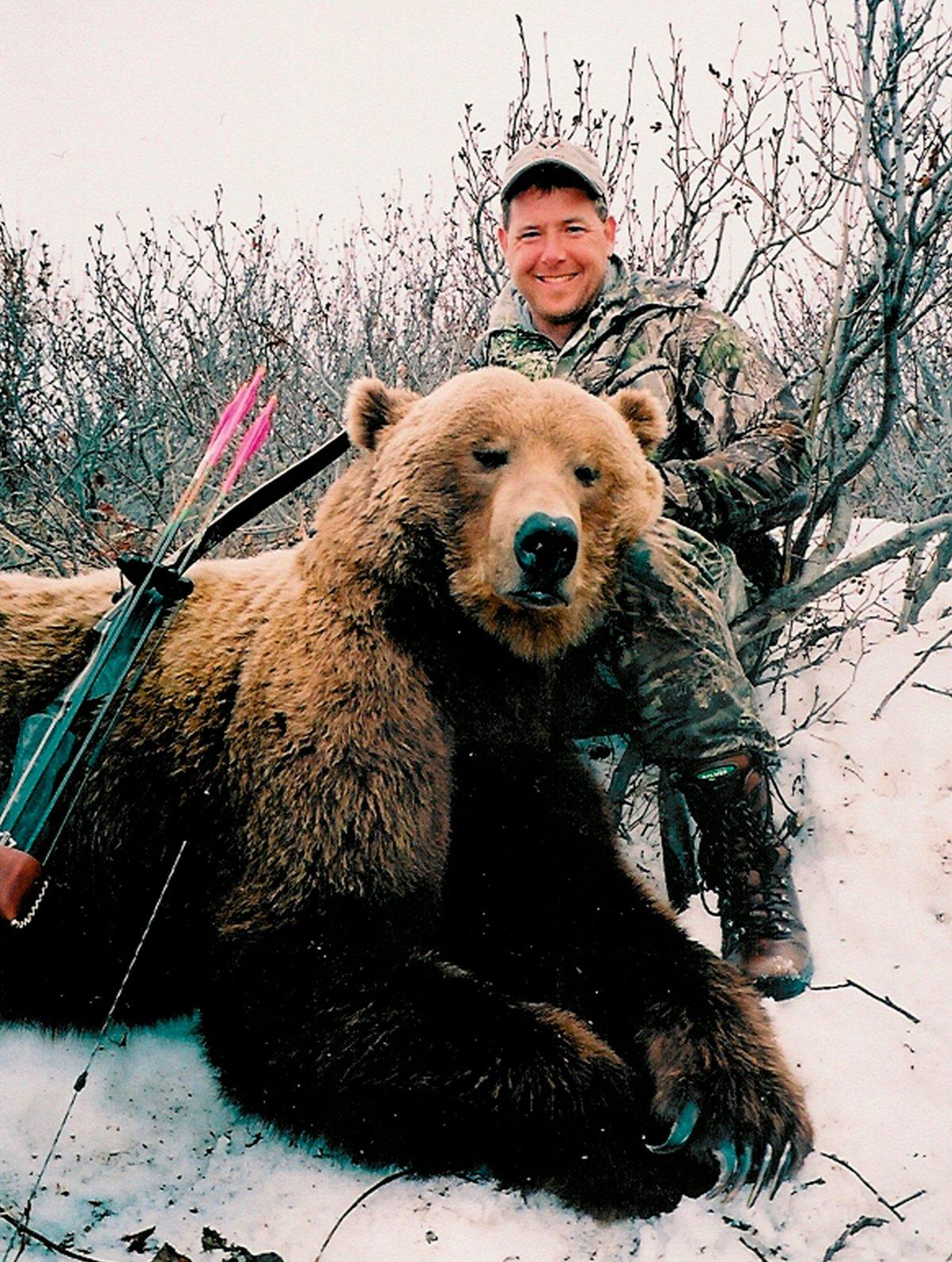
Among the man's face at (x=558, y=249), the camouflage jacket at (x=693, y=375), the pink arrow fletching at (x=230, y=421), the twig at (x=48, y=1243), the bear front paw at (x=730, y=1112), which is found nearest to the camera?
the twig at (x=48, y=1243)

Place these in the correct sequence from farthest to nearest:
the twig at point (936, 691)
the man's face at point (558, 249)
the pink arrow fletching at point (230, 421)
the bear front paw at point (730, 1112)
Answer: the twig at point (936, 691) → the man's face at point (558, 249) → the pink arrow fletching at point (230, 421) → the bear front paw at point (730, 1112)

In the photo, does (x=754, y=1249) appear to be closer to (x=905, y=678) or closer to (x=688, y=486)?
(x=688, y=486)

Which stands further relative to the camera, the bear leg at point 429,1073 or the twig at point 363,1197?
the bear leg at point 429,1073

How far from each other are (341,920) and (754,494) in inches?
61.8

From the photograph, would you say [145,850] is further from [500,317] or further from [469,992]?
[500,317]

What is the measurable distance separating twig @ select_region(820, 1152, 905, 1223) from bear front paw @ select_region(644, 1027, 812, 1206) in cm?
5

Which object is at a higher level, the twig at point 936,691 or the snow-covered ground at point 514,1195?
the twig at point 936,691

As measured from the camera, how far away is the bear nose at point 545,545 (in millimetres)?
1856

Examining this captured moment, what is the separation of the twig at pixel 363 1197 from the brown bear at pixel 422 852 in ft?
0.09

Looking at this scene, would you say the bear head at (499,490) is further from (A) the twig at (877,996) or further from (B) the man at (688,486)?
(A) the twig at (877,996)

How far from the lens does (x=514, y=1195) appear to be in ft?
5.72

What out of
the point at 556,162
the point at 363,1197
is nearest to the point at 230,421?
the point at 556,162

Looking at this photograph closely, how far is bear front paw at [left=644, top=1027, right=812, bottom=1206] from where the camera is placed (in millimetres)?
1789

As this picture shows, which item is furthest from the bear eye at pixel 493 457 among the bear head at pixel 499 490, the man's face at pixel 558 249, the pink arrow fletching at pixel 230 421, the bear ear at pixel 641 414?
the man's face at pixel 558 249
